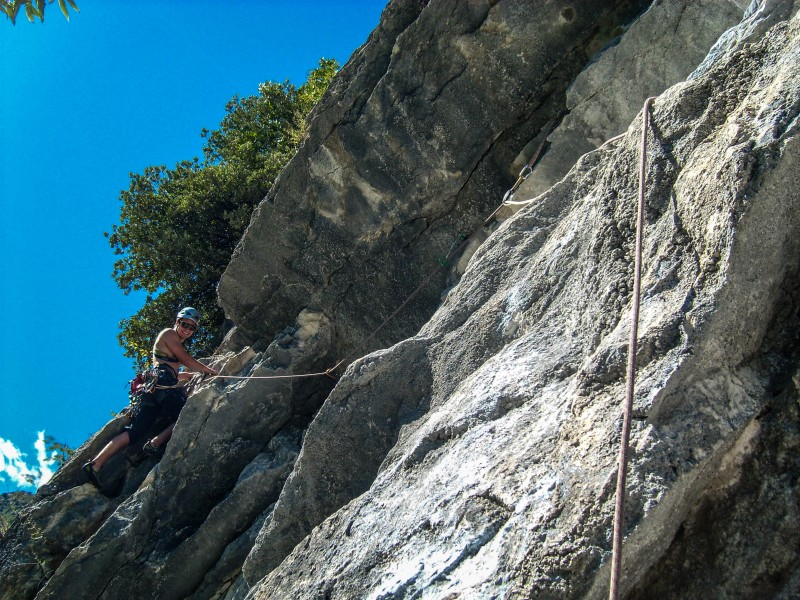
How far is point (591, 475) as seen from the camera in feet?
11.8

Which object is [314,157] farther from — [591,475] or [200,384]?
[591,475]

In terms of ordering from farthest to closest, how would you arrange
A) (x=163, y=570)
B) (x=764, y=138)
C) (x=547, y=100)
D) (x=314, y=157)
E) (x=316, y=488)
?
(x=314, y=157) < (x=547, y=100) < (x=163, y=570) < (x=316, y=488) < (x=764, y=138)

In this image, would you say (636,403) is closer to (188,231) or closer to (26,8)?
(26,8)

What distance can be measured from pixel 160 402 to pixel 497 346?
6185mm

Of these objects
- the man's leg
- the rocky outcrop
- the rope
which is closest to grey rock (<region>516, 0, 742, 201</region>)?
the rocky outcrop

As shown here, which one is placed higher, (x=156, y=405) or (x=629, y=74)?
(x=156, y=405)

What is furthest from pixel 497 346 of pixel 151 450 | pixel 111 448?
pixel 111 448

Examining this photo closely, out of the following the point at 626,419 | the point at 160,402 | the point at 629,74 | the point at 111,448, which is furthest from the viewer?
the point at 160,402

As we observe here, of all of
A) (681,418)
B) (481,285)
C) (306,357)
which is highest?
(306,357)

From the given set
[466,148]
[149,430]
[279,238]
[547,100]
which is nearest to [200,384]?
[149,430]

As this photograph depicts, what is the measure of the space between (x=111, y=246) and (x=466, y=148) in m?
12.1

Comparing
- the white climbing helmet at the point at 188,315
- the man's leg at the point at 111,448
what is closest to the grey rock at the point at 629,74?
the white climbing helmet at the point at 188,315

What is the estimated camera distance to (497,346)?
5.80 metres

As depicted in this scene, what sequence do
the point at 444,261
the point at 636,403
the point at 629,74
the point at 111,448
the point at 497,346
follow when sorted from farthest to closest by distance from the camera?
the point at 111,448 < the point at 444,261 < the point at 629,74 < the point at 497,346 < the point at 636,403
